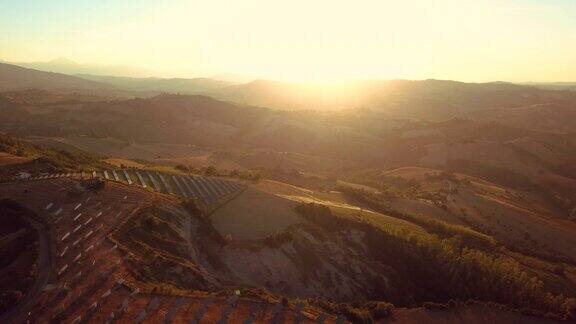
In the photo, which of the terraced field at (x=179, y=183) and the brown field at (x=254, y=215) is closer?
the brown field at (x=254, y=215)

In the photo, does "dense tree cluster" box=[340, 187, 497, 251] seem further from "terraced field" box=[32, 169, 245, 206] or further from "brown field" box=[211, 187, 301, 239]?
"terraced field" box=[32, 169, 245, 206]

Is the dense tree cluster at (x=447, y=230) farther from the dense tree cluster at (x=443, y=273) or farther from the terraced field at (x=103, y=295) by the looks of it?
the terraced field at (x=103, y=295)

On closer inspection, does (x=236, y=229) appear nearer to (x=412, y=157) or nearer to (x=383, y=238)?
(x=383, y=238)

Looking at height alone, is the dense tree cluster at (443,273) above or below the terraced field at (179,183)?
below

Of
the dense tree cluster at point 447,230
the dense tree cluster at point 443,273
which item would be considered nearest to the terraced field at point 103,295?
the dense tree cluster at point 443,273

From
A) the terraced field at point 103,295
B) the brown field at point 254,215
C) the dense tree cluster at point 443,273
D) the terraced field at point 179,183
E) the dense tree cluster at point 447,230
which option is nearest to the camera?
the terraced field at point 103,295

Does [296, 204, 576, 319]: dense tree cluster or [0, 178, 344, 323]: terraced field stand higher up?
[0, 178, 344, 323]: terraced field

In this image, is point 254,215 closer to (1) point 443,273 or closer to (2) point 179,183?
(2) point 179,183

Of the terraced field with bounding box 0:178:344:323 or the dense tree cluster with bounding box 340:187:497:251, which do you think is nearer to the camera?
the terraced field with bounding box 0:178:344:323

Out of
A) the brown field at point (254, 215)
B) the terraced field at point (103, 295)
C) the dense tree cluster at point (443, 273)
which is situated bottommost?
the dense tree cluster at point (443, 273)

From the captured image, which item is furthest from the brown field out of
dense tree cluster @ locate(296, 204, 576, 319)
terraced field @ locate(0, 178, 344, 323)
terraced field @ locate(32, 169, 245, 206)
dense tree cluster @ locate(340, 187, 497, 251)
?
dense tree cluster @ locate(340, 187, 497, 251)

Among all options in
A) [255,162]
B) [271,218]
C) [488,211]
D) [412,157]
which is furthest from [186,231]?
[412,157]
